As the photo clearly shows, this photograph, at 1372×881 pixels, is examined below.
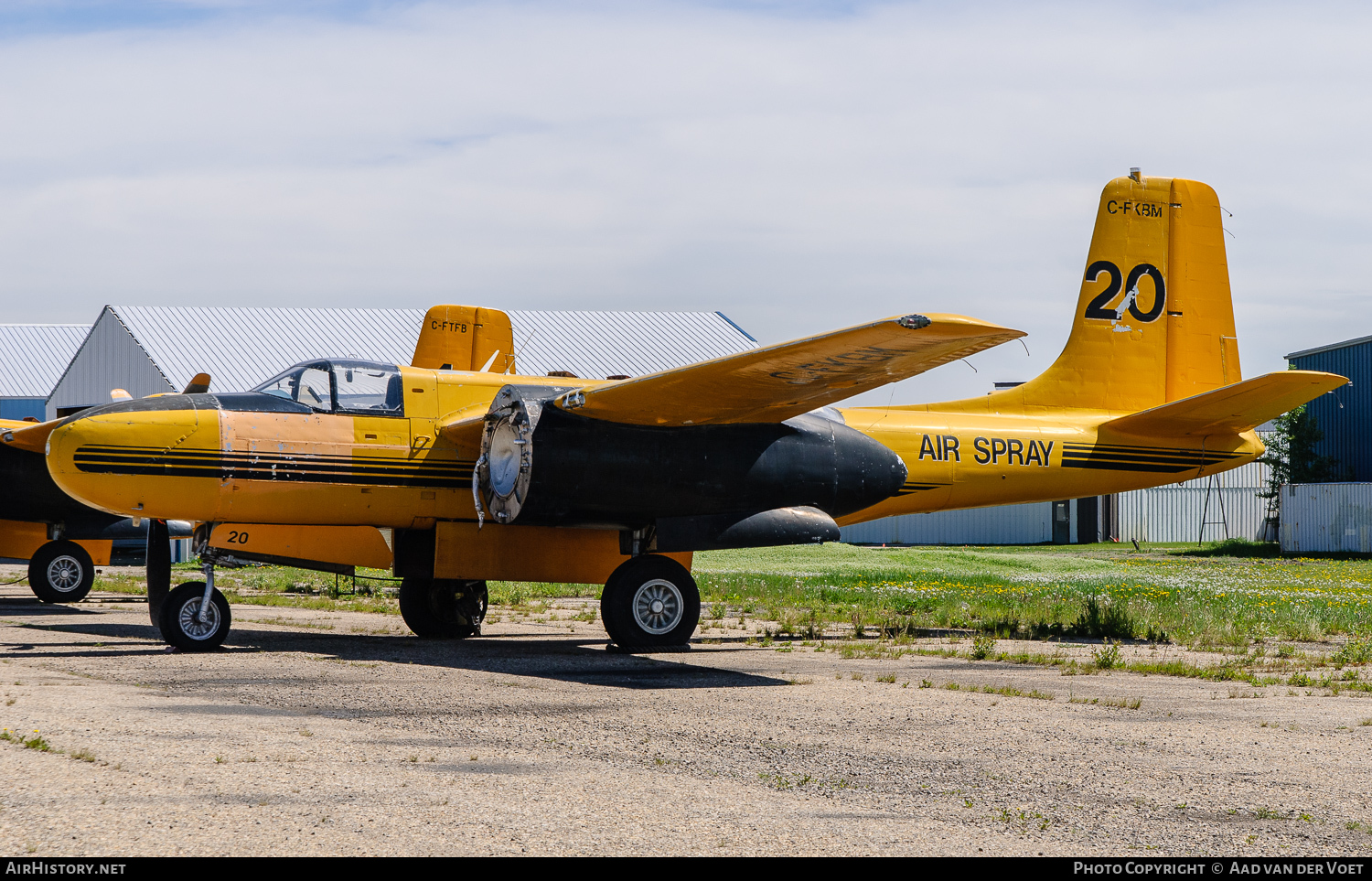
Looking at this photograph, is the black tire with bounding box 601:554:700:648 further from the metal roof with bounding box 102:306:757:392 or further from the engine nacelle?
the metal roof with bounding box 102:306:757:392

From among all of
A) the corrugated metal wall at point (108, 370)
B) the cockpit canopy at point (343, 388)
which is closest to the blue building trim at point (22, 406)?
the corrugated metal wall at point (108, 370)

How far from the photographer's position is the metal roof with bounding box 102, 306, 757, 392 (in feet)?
127

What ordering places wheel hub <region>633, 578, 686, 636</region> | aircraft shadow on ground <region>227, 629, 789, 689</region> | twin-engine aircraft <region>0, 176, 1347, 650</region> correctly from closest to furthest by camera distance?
1. aircraft shadow on ground <region>227, 629, 789, 689</region>
2. twin-engine aircraft <region>0, 176, 1347, 650</region>
3. wheel hub <region>633, 578, 686, 636</region>

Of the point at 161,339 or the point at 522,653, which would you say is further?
the point at 161,339

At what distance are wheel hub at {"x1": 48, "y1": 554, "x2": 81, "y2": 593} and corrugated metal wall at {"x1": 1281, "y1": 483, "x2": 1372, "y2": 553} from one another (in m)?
33.7

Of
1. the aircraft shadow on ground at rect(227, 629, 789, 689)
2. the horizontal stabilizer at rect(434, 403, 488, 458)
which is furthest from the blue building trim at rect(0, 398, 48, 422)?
the horizontal stabilizer at rect(434, 403, 488, 458)

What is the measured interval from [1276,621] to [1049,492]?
10.1 ft

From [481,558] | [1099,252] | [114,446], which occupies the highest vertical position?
[1099,252]

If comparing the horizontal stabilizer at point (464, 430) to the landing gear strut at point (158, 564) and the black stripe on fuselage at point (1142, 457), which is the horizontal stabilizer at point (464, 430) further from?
the black stripe on fuselage at point (1142, 457)

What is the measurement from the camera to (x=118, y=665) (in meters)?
11.0

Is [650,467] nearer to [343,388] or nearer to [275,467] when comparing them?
[343,388]

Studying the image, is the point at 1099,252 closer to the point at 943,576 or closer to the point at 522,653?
the point at 522,653

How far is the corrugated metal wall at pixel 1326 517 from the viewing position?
37.8 m
